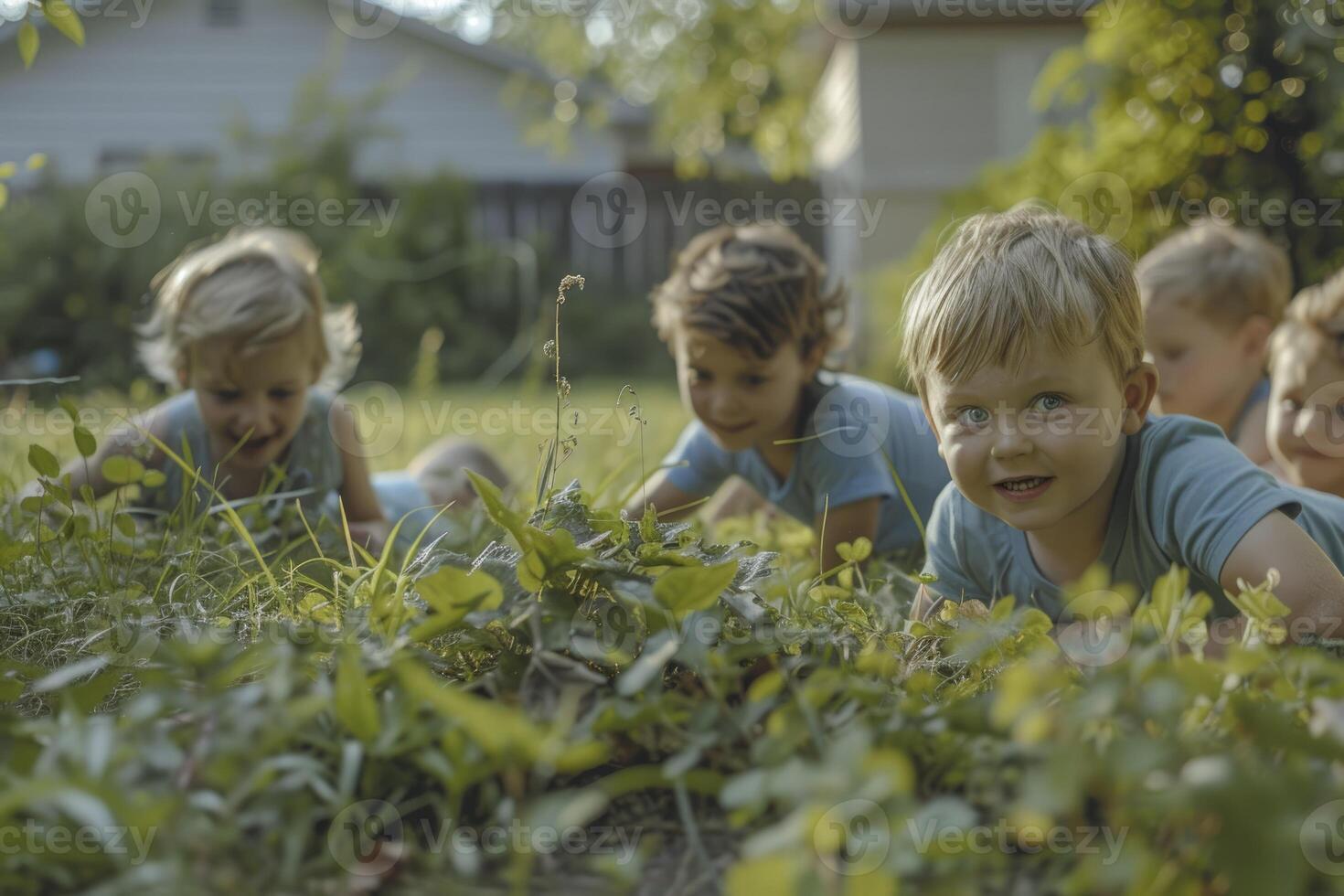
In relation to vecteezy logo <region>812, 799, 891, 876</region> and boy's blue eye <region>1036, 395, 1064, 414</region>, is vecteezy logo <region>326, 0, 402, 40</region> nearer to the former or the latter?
boy's blue eye <region>1036, 395, 1064, 414</region>

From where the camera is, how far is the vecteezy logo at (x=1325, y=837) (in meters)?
0.86

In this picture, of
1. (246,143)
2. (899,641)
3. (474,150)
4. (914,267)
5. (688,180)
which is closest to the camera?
(899,641)

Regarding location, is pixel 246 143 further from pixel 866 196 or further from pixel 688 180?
pixel 866 196

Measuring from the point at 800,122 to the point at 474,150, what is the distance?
264 inches

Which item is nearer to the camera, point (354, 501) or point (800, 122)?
point (354, 501)

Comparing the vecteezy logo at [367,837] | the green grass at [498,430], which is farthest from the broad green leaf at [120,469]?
the vecteezy logo at [367,837]

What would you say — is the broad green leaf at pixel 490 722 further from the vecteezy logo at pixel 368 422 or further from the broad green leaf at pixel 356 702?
the vecteezy logo at pixel 368 422

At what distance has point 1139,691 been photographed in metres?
0.97

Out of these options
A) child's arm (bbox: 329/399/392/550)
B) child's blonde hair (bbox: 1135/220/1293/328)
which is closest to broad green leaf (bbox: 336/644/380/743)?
child's arm (bbox: 329/399/392/550)

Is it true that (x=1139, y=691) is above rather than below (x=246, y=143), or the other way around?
below

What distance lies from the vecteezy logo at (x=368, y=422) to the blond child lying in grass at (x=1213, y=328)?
234 cm

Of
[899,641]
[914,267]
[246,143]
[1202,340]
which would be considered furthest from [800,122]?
[899,641]

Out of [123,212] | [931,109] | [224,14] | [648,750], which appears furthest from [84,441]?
[224,14]

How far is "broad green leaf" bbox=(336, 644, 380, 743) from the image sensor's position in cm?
107
